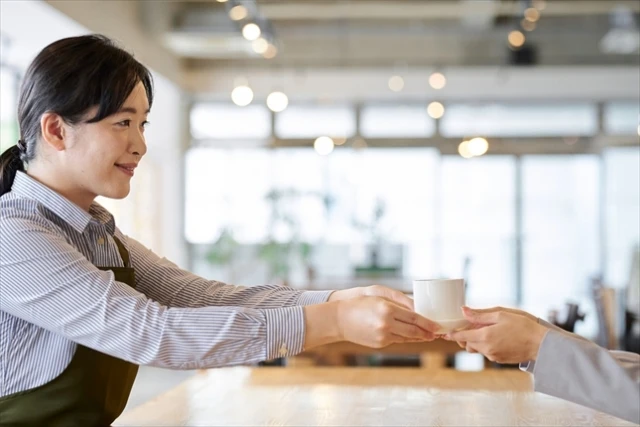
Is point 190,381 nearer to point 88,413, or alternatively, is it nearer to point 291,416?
point 291,416

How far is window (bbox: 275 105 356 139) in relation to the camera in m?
9.90

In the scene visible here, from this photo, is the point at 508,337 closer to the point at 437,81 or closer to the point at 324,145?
the point at 437,81

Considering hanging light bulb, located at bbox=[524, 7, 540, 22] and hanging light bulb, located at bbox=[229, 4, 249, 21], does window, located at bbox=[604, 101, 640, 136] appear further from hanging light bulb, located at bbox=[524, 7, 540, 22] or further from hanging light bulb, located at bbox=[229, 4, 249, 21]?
hanging light bulb, located at bbox=[229, 4, 249, 21]

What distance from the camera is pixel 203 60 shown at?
995cm

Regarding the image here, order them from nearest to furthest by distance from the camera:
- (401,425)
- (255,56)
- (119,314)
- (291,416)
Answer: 1. (119,314)
2. (401,425)
3. (291,416)
4. (255,56)

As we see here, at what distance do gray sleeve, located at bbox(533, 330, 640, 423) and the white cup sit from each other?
16 centimetres

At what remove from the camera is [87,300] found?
129 cm

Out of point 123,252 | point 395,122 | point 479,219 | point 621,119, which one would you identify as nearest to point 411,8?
point 395,122

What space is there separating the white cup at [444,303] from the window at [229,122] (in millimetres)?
8686

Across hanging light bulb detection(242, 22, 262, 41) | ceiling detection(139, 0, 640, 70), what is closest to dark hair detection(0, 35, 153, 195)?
hanging light bulb detection(242, 22, 262, 41)

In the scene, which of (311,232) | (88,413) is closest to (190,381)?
(88,413)

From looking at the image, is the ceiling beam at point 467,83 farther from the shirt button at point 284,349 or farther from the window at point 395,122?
the shirt button at point 284,349

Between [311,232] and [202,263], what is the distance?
4.47 ft

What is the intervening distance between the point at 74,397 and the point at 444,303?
2.13ft
